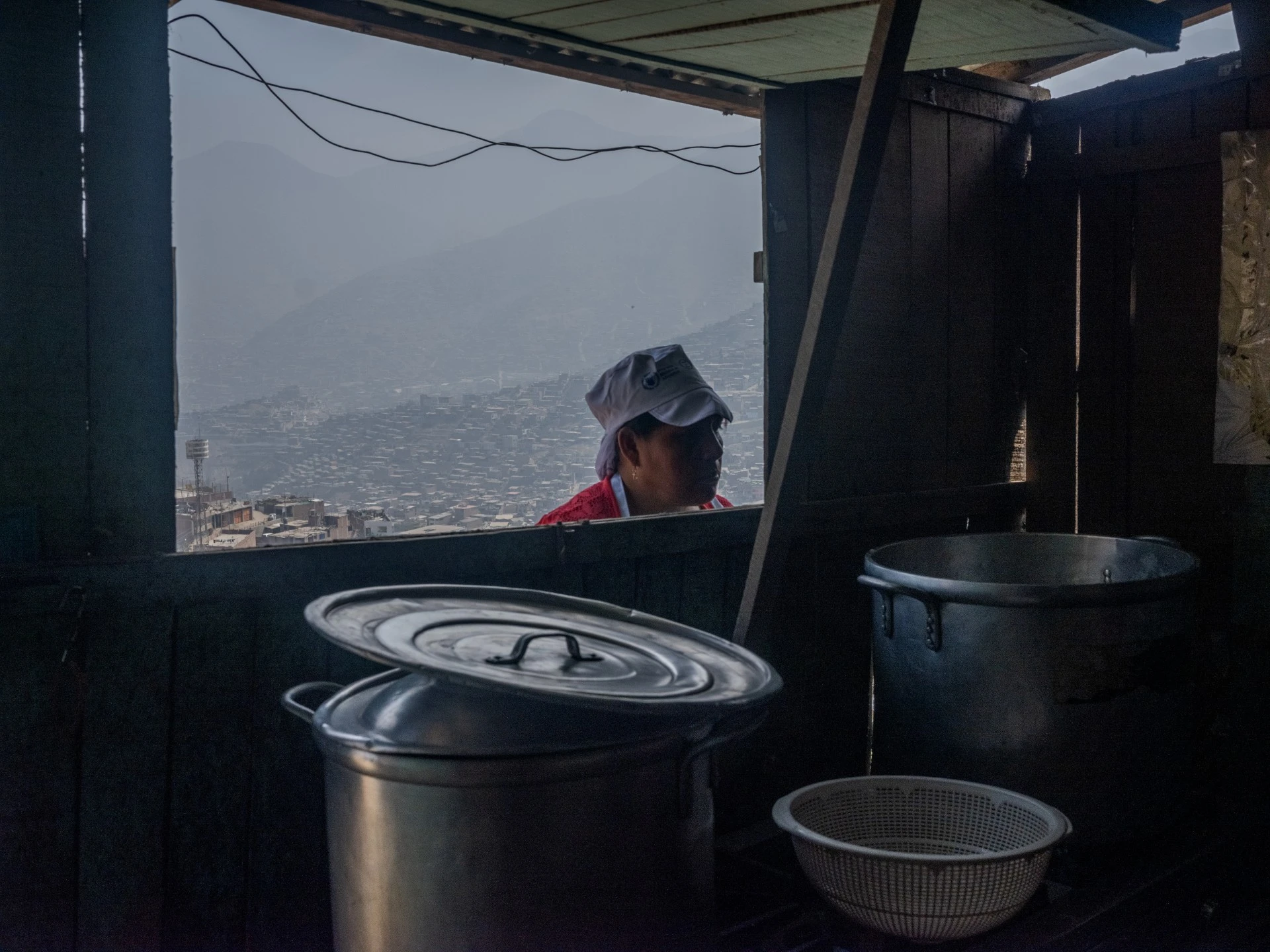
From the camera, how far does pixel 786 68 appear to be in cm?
326

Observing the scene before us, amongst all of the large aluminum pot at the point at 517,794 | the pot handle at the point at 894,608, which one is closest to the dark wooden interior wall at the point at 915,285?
the pot handle at the point at 894,608

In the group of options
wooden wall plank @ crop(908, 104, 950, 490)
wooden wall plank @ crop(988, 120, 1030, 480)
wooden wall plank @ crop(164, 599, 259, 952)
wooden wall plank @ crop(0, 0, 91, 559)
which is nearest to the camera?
wooden wall plank @ crop(0, 0, 91, 559)

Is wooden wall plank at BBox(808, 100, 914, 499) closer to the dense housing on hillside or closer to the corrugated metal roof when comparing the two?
the dense housing on hillside

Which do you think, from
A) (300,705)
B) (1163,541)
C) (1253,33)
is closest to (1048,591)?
(1163,541)

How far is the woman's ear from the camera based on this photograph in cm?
380

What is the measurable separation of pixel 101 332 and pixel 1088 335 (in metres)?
3.39

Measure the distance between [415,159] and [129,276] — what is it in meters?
0.94

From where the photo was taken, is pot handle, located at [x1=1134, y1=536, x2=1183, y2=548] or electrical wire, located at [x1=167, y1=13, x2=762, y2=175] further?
pot handle, located at [x1=1134, y1=536, x2=1183, y2=548]

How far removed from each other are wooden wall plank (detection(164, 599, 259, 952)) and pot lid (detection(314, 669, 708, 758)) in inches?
23.0

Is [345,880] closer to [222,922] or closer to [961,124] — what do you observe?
[222,922]

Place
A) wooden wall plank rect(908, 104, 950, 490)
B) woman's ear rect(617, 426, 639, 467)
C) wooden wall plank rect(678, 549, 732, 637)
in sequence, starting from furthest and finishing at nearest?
1. wooden wall plank rect(908, 104, 950, 490)
2. woman's ear rect(617, 426, 639, 467)
3. wooden wall plank rect(678, 549, 732, 637)

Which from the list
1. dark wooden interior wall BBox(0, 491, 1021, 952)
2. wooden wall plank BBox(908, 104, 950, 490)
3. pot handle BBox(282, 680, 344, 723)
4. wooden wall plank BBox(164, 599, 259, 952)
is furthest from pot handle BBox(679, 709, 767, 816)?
wooden wall plank BBox(908, 104, 950, 490)

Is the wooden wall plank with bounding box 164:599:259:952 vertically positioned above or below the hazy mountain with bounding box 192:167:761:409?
below

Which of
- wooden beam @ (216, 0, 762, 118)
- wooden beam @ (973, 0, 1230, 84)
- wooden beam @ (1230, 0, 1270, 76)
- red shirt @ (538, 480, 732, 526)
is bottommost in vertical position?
red shirt @ (538, 480, 732, 526)
